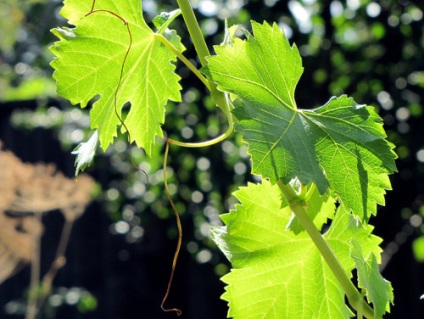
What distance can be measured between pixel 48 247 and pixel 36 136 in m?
0.55

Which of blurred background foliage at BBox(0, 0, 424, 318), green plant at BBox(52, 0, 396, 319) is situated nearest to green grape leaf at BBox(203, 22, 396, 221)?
green plant at BBox(52, 0, 396, 319)

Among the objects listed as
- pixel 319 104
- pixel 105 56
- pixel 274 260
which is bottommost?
pixel 319 104

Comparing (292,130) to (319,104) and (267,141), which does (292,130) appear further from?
(319,104)

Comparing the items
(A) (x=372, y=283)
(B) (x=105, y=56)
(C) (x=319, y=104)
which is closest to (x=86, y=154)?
(B) (x=105, y=56)

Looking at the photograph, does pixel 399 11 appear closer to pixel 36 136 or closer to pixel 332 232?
pixel 36 136

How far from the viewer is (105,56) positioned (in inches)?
20.8

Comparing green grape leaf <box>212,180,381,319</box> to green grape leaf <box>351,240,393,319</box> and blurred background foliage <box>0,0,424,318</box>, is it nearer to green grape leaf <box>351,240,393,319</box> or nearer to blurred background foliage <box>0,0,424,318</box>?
green grape leaf <box>351,240,393,319</box>

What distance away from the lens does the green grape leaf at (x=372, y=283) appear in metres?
0.46

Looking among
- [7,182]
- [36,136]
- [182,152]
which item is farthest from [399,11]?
[36,136]

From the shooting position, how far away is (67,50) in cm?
52

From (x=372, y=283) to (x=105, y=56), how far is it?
8.3 inches

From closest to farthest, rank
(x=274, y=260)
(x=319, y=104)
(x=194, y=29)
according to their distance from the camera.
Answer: (x=194, y=29), (x=274, y=260), (x=319, y=104)

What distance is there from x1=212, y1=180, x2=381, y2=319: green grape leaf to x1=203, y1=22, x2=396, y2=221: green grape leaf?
82 mm

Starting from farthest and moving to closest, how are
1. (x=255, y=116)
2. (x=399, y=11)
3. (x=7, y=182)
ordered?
1. (x=399, y=11)
2. (x=7, y=182)
3. (x=255, y=116)
